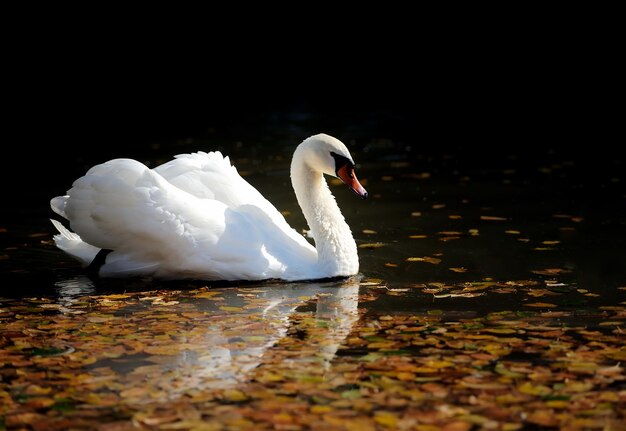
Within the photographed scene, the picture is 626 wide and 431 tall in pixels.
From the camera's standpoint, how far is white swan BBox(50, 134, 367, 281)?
26.7 ft

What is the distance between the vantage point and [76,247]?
901cm

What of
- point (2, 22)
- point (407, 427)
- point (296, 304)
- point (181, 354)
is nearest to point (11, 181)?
point (296, 304)

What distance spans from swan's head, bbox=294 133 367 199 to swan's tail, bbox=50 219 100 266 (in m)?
1.81

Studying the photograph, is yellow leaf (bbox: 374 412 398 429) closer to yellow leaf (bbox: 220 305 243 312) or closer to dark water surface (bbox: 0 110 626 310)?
dark water surface (bbox: 0 110 626 310)

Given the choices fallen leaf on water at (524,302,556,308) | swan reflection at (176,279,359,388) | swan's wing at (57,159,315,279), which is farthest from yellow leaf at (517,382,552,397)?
swan's wing at (57,159,315,279)

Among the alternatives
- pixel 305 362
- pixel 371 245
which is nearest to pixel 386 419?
pixel 305 362

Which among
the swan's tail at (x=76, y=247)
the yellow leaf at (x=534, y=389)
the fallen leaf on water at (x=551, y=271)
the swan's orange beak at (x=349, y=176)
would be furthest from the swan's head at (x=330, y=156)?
the yellow leaf at (x=534, y=389)

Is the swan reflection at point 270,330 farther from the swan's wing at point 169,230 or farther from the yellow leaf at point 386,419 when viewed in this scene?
the yellow leaf at point 386,419

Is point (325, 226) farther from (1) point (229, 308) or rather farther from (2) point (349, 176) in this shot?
(1) point (229, 308)

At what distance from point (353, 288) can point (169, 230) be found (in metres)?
1.36

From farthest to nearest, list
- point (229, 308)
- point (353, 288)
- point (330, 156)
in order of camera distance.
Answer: point (330, 156)
point (353, 288)
point (229, 308)

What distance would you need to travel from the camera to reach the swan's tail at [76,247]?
29.1 feet

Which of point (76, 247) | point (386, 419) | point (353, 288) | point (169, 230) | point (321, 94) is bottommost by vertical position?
point (386, 419)

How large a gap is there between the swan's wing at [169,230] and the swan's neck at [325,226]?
16 cm
